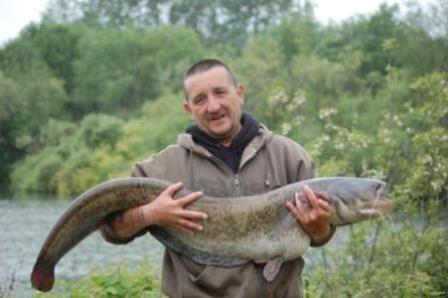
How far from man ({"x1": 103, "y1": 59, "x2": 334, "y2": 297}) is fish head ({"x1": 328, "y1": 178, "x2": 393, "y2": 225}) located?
78 mm

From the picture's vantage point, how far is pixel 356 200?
378 centimetres

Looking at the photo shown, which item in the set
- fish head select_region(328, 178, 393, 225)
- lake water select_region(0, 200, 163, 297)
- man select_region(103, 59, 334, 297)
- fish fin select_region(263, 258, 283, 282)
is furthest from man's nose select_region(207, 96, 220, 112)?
lake water select_region(0, 200, 163, 297)

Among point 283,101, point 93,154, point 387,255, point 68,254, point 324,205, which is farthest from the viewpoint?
point 93,154

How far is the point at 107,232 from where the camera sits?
159 inches

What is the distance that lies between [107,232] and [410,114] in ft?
21.8

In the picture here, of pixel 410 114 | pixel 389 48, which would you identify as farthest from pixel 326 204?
pixel 389 48

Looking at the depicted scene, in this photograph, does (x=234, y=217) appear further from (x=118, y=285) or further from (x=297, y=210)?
(x=118, y=285)

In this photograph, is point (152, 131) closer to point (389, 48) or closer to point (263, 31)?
point (389, 48)

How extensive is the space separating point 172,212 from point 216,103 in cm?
60

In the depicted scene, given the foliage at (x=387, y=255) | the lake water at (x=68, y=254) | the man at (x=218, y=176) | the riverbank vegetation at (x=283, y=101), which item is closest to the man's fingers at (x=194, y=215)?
the man at (x=218, y=176)

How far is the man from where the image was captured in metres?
3.76

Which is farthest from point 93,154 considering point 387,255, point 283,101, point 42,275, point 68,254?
point 42,275

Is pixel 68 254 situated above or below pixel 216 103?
below

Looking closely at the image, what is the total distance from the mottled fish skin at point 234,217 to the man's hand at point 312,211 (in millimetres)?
40
